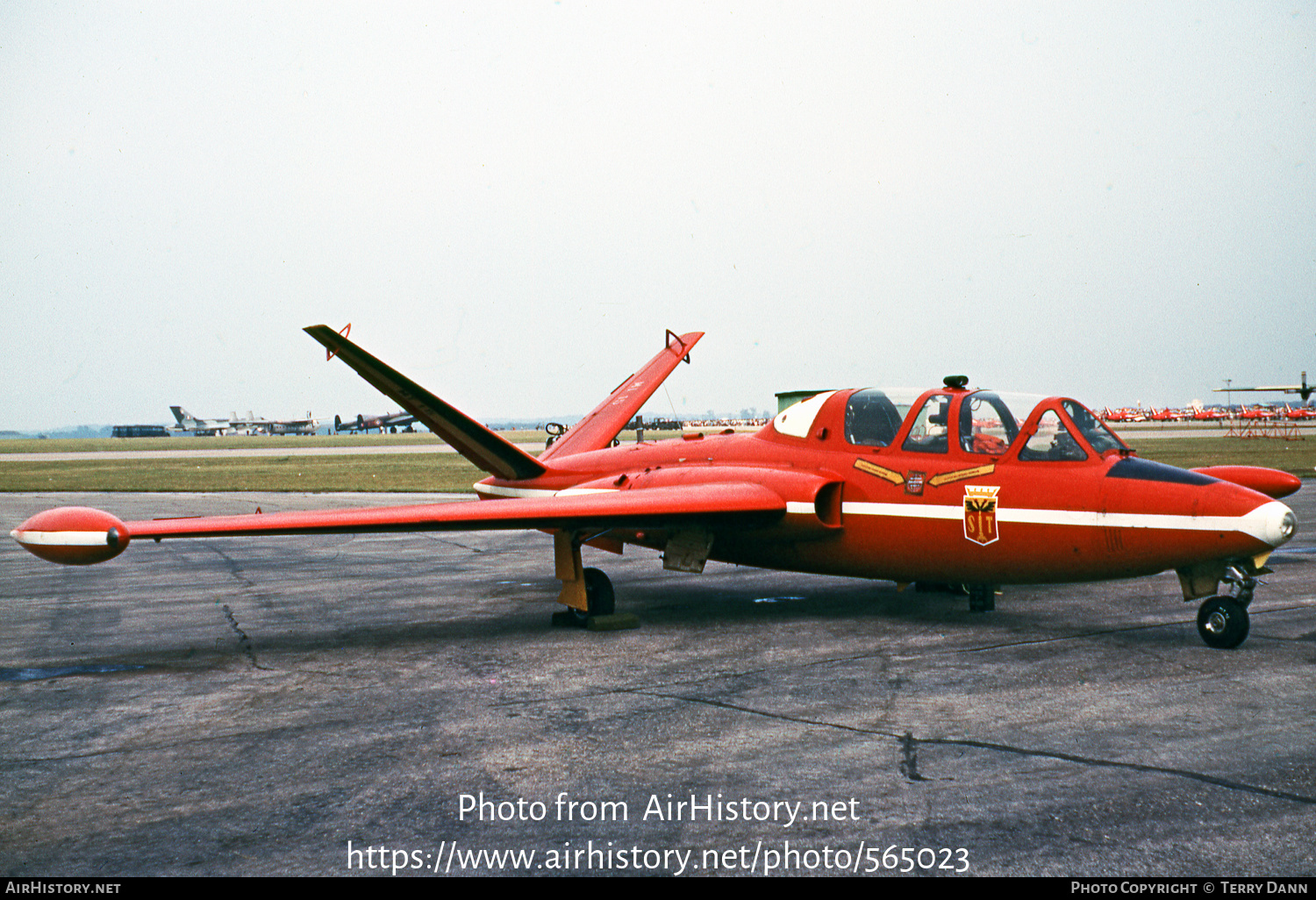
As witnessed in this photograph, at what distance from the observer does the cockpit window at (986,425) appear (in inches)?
352

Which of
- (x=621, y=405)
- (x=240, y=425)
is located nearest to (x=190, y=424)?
(x=240, y=425)

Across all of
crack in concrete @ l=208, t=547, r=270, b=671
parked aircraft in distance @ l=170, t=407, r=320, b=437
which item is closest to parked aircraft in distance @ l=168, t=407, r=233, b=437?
parked aircraft in distance @ l=170, t=407, r=320, b=437

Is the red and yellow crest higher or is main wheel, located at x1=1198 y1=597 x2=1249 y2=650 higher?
the red and yellow crest

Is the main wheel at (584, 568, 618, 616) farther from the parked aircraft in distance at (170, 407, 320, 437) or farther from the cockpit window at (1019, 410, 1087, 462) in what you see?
the parked aircraft in distance at (170, 407, 320, 437)

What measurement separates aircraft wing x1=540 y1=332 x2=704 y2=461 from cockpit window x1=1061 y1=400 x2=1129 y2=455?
6652 millimetres

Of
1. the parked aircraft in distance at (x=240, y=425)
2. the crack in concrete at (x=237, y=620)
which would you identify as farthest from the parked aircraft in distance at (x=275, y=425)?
the crack in concrete at (x=237, y=620)

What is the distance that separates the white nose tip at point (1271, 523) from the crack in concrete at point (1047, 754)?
295 cm

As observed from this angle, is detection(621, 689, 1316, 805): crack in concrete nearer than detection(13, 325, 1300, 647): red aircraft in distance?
Yes

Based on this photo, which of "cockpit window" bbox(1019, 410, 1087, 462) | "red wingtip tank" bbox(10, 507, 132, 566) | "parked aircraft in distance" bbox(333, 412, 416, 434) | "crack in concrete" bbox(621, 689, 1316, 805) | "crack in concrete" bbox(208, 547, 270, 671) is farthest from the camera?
"parked aircraft in distance" bbox(333, 412, 416, 434)

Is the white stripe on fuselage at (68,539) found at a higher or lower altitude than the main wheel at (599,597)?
higher

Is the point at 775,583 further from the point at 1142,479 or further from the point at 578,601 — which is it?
the point at 1142,479

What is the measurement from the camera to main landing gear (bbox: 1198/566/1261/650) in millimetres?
8125

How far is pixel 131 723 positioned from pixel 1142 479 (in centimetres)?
841

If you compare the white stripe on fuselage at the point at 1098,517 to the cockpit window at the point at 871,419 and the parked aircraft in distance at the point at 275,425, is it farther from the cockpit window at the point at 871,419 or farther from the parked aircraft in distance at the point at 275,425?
the parked aircraft in distance at the point at 275,425
